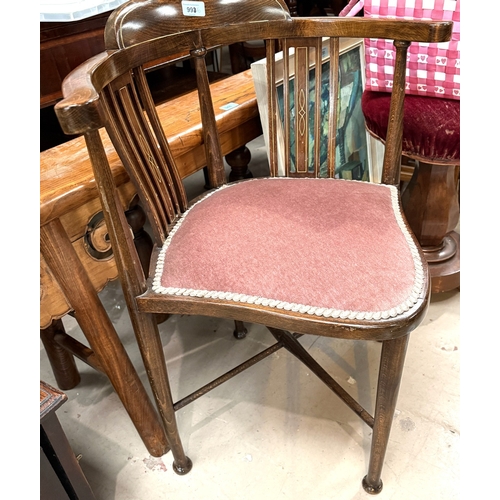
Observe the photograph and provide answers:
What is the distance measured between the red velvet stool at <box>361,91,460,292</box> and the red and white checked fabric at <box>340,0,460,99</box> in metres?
0.03

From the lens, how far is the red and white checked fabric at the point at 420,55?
41.2 inches

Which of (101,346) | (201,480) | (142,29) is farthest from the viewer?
(201,480)

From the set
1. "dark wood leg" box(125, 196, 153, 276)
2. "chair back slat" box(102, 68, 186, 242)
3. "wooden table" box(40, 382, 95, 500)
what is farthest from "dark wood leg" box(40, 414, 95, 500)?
"dark wood leg" box(125, 196, 153, 276)

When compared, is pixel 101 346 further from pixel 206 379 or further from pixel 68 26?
pixel 68 26

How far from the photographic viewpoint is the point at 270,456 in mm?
1104

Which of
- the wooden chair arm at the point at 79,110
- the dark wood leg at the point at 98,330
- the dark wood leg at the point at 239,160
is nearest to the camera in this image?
the wooden chair arm at the point at 79,110

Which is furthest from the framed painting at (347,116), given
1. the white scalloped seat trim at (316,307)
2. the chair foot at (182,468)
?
the chair foot at (182,468)

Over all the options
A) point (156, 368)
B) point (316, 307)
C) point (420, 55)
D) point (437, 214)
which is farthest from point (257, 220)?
point (437, 214)

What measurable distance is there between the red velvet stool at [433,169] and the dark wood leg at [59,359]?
96cm

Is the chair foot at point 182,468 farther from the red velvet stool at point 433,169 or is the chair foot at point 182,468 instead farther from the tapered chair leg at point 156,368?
the red velvet stool at point 433,169

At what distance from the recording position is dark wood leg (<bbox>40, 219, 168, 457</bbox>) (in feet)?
2.70

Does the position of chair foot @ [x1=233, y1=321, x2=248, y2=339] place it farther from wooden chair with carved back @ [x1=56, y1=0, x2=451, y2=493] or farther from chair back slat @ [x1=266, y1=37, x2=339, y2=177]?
chair back slat @ [x1=266, y1=37, x2=339, y2=177]

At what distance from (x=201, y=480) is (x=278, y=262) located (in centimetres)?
59
